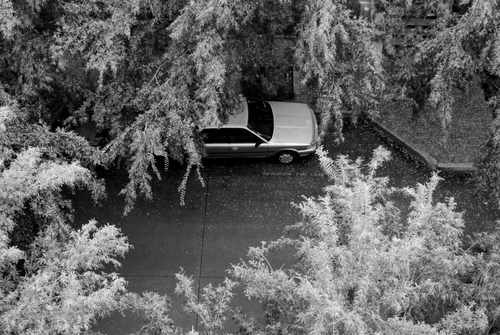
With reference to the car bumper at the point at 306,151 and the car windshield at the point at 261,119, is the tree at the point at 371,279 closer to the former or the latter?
the car bumper at the point at 306,151

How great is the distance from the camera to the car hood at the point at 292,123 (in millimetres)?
11242

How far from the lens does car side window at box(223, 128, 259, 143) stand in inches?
430

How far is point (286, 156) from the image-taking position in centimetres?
1139

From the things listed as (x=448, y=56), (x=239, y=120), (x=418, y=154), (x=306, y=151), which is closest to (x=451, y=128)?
(x=418, y=154)

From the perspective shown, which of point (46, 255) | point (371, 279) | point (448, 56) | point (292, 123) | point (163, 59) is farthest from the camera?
point (292, 123)

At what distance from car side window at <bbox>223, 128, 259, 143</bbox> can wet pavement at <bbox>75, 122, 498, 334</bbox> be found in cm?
81

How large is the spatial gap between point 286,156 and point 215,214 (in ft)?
6.77

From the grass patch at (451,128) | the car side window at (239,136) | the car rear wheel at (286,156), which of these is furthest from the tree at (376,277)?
the grass patch at (451,128)

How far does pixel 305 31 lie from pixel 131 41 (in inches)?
110

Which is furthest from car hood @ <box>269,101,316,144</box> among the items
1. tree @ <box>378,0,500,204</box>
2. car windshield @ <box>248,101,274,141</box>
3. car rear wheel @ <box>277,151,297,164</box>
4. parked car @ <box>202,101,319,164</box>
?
tree @ <box>378,0,500,204</box>

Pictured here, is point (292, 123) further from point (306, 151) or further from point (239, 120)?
point (239, 120)

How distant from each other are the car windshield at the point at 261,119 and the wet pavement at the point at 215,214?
80 centimetres

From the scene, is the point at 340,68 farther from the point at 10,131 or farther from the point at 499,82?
the point at 10,131

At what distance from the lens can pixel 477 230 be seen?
10.2 metres
